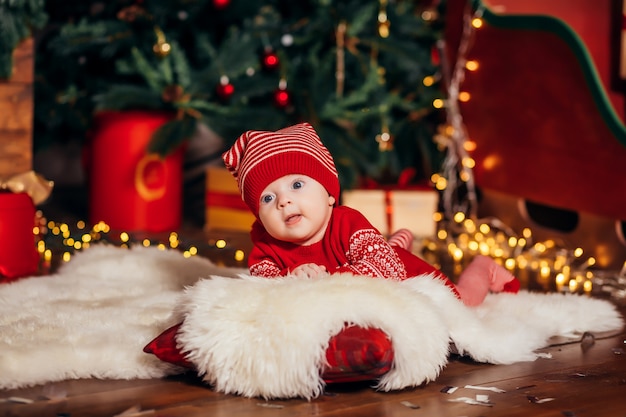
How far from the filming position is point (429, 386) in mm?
1336

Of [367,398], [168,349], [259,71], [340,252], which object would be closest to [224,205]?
[259,71]

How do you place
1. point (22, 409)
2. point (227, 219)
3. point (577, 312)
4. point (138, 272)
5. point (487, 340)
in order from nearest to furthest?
point (22, 409) < point (487, 340) < point (577, 312) < point (138, 272) < point (227, 219)

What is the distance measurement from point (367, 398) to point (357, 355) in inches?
2.7

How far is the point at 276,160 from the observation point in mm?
1489

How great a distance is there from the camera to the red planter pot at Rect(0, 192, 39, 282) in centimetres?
206

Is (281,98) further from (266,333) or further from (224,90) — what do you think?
(266,333)

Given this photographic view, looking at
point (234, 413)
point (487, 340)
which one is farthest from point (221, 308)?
point (487, 340)

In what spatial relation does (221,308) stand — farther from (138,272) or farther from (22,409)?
(138,272)

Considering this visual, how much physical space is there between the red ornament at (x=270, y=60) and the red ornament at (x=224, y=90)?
0.14 metres

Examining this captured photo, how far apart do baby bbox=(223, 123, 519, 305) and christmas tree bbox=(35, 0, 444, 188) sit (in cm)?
124

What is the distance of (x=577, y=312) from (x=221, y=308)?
0.77 meters

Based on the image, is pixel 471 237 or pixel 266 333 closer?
pixel 266 333

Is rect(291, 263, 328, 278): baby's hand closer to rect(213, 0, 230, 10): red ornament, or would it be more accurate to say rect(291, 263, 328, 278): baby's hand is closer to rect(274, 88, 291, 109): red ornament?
rect(274, 88, 291, 109): red ornament

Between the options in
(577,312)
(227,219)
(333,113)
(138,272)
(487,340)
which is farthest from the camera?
(227,219)
